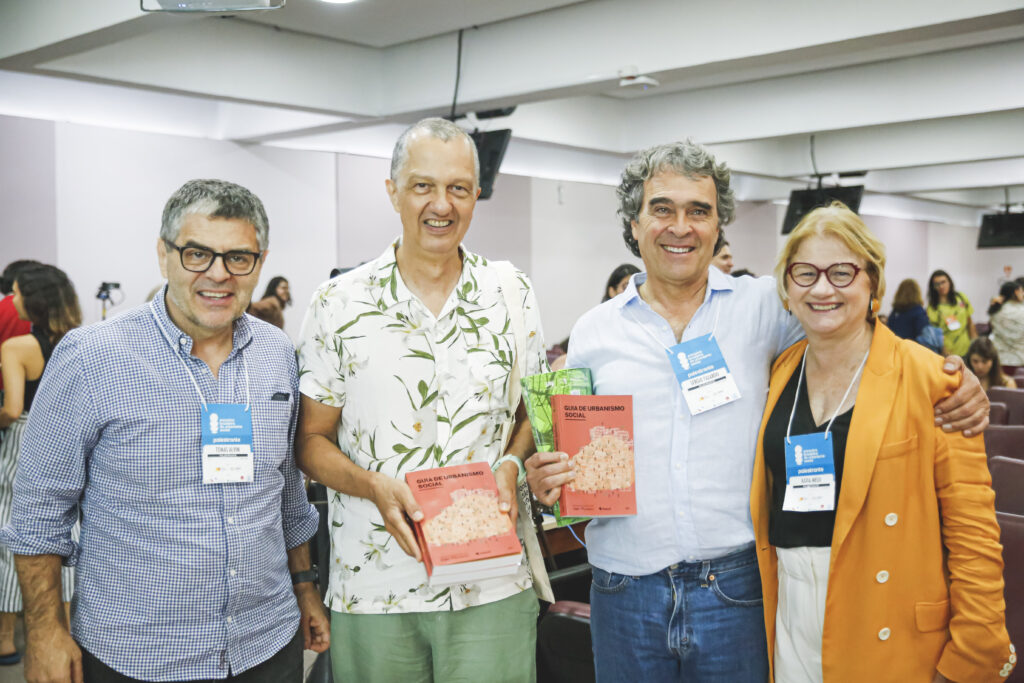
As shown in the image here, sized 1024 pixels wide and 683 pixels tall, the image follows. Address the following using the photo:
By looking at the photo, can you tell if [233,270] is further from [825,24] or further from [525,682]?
[825,24]

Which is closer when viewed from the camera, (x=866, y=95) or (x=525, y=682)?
(x=525, y=682)

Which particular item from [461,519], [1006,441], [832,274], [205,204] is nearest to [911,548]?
[832,274]

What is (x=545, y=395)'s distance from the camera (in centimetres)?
192

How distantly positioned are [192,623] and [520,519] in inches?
29.8

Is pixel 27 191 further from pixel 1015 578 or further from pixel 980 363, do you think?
pixel 980 363

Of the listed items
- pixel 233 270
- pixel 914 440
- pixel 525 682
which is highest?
pixel 233 270

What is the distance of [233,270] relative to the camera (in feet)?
6.18

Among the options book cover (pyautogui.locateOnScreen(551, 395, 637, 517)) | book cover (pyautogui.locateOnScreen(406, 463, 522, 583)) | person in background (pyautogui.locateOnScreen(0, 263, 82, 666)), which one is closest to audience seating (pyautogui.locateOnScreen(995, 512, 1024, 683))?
book cover (pyautogui.locateOnScreen(551, 395, 637, 517))

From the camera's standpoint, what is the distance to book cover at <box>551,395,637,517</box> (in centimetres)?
191

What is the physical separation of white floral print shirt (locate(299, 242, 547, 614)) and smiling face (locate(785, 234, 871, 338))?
68 cm

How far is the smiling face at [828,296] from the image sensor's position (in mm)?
1841

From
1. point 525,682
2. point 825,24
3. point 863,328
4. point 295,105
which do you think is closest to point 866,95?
point 825,24

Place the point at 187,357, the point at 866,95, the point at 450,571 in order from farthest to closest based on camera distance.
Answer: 1. the point at 866,95
2. the point at 187,357
3. the point at 450,571

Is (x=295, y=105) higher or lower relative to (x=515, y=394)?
higher
